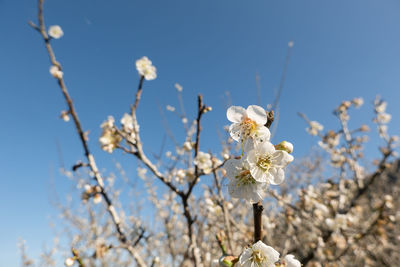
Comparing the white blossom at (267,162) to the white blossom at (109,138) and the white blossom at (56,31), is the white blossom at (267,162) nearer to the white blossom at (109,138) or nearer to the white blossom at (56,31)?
the white blossom at (109,138)

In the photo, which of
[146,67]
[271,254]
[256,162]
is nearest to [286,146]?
[256,162]

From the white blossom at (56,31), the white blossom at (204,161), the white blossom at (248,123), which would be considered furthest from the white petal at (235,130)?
the white blossom at (56,31)

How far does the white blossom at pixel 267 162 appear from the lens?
3.12 feet

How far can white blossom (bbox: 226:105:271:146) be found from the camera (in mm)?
1020

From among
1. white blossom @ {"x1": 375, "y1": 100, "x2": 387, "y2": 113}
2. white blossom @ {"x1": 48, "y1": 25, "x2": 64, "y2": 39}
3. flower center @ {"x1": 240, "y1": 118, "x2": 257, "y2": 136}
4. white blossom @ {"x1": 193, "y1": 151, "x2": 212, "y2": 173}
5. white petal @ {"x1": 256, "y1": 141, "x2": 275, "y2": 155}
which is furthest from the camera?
white blossom @ {"x1": 375, "y1": 100, "x2": 387, "y2": 113}

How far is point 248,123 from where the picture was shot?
110cm

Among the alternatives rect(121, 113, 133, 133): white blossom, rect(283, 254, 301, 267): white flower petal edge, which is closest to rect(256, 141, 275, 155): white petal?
rect(283, 254, 301, 267): white flower petal edge

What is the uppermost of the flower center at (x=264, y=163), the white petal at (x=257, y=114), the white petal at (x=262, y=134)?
the white petal at (x=257, y=114)

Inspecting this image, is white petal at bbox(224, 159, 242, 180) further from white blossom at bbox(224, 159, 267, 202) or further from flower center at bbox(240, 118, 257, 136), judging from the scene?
flower center at bbox(240, 118, 257, 136)

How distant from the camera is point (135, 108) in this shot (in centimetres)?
242

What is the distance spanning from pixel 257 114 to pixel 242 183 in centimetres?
33

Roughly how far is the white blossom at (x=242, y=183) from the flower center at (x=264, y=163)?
63 millimetres

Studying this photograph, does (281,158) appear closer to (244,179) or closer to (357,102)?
(244,179)

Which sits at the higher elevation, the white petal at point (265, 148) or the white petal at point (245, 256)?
the white petal at point (265, 148)
